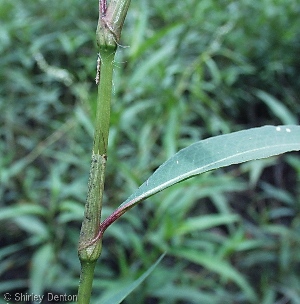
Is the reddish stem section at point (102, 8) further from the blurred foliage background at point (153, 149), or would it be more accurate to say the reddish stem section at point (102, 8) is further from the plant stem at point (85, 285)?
the blurred foliage background at point (153, 149)

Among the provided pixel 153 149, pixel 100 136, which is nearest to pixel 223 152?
pixel 100 136

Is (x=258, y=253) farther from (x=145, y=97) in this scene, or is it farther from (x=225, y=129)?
(x=145, y=97)

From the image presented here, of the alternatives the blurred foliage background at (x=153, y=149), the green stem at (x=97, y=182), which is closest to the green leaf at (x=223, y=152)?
the green stem at (x=97, y=182)

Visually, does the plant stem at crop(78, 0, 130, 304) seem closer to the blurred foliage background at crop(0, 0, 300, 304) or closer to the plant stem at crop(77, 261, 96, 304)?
the plant stem at crop(77, 261, 96, 304)

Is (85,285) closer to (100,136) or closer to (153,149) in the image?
(100,136)

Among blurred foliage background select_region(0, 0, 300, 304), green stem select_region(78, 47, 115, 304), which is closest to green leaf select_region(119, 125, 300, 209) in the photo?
green stem select_region(78, 47, 115, 304)
